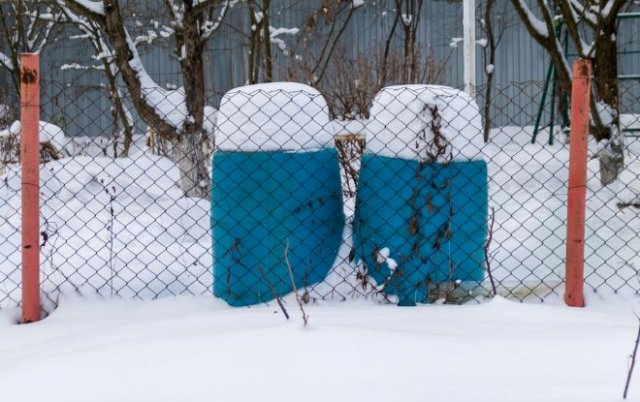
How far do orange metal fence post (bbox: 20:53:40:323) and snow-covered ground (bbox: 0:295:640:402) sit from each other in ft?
0.60

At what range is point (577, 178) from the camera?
10.8 ft

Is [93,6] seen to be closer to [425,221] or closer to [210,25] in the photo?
[425,221]

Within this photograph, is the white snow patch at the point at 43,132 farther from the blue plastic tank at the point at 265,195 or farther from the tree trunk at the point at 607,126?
the tree trunk at the point at 607,126

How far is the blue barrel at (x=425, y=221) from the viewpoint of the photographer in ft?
11.2

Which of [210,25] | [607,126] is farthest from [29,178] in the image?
[210,25]

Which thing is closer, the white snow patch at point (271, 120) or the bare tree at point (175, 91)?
the white snow patch at point (271, 120)

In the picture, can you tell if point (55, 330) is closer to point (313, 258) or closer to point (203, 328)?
point (203, 328)

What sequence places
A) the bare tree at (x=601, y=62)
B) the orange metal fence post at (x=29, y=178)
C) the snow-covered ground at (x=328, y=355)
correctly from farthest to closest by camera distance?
1. the bare tree at (x=601, y=62)
2. the orange metal fence post at (x=29, y=178)
3. the snow-covered ground at (x=328, y=355)

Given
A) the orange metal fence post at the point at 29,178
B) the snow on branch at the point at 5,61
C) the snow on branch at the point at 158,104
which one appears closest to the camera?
the orange metal fence post at the point at 29,178

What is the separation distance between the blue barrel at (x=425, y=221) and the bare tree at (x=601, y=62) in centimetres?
294

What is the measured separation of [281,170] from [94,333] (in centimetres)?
101

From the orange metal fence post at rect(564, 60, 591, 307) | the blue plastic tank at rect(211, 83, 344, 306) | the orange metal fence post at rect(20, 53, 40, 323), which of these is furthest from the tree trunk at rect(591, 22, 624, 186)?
the orange metal fence post at rect(20, 53, 40, 323)

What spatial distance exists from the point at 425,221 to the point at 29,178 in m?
1.63

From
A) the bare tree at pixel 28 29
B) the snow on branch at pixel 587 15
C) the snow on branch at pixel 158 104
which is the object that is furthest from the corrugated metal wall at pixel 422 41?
the snow on branch at pixel 587 15
